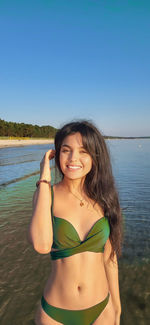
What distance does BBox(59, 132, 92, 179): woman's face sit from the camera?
73.5 inches

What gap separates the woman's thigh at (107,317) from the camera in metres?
1.77

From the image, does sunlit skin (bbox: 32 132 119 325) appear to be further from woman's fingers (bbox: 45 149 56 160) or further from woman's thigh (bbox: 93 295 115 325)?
woman's fingers (bbox: 45 149 56 160)

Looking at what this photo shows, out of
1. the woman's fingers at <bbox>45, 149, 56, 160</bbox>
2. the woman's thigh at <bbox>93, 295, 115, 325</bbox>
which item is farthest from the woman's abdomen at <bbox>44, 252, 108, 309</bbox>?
the woman's fingers at <bbox>45, 149, 56, 160</bbox>

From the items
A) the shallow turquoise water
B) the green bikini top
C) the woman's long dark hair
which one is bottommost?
the shallow turquoise water

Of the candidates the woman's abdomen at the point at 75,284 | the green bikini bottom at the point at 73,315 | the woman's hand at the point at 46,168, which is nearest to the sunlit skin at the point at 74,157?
the woman's hand at the point at 46,168

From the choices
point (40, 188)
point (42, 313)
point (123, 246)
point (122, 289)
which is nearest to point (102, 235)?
point (40, 188)

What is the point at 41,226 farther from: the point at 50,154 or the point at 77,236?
the point at 50,154

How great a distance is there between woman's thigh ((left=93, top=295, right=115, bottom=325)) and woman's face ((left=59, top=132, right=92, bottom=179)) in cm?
117

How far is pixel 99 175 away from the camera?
85.7 inches

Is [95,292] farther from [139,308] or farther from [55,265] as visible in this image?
[139,308]

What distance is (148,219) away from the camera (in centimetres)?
700

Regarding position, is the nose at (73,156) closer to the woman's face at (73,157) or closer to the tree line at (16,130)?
the woman's face at (73,157)

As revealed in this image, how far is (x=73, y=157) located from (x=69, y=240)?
0.68 m

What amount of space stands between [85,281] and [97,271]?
0.15 m
